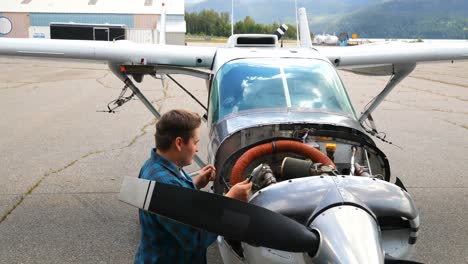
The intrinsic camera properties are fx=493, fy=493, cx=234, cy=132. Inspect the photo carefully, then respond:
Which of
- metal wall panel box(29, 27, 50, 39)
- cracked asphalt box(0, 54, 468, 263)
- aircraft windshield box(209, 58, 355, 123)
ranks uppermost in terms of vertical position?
aircraft windshield box(209, 58, 355, 123)

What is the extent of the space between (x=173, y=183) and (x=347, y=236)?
0.81m

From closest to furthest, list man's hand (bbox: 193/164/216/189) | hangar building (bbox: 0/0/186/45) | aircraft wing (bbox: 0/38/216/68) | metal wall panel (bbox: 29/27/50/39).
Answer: man's hand (bbox: 193/164/216/189), aircraft wing (bbox: 0/38/216/68), metal wall panel (bbox: 29/27/50/39), hangar building (bbox: 0/0/186/45)

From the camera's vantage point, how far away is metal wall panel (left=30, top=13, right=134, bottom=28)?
50.9m

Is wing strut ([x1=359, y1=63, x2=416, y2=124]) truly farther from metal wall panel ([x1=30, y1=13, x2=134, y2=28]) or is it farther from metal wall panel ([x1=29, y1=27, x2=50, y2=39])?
metal wall panel ([x1=30, y1=13, x2=134, y2=28])

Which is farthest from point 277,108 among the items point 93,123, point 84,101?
point 84,101

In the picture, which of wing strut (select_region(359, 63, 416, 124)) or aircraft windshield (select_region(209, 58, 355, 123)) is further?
wing strut (select_region(359, 63, 416, 124))

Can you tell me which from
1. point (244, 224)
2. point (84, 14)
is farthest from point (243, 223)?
point (84, 14)

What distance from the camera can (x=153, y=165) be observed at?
237cm

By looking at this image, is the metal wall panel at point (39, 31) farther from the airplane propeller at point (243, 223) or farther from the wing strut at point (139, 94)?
the airplane propeller at point (243, 223)

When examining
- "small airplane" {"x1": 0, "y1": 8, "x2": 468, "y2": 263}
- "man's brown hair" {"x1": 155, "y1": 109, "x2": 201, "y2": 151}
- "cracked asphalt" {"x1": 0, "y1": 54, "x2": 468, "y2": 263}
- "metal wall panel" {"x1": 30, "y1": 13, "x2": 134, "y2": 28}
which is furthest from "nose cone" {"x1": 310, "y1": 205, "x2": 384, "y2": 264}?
"metal wall panel" {"x1": 30, "y1": 13, "x2": 134, "y2": 28}

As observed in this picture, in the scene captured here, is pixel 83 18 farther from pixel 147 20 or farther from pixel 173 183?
pixel 173 183

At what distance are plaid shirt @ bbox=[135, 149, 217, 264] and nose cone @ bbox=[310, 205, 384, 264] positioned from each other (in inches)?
19.8

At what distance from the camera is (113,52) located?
19.6 feet

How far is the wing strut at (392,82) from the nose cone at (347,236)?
440cm
